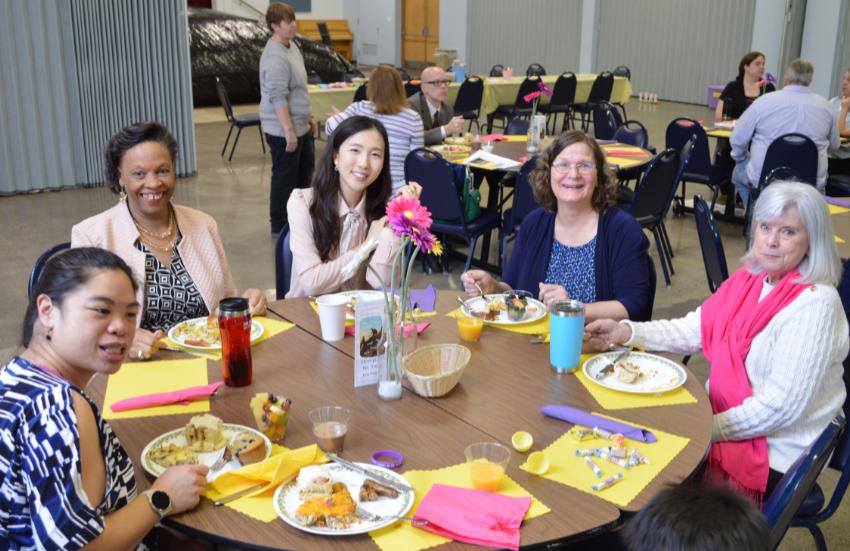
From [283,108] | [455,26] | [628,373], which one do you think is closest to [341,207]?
[628,373]

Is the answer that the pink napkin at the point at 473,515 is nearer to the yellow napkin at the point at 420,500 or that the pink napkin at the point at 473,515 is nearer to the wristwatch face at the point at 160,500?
the yellow napkin at the point at 420,500

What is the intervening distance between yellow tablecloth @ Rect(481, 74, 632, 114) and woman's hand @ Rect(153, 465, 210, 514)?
8966 mm

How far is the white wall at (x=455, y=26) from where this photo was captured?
→ 679 inches

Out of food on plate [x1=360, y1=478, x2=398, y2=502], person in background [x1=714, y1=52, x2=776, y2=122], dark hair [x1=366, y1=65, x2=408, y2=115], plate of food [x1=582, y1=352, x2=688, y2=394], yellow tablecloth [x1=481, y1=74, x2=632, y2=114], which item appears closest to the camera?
food on plate [x1=360, y1=478, x2=398, y2=502]

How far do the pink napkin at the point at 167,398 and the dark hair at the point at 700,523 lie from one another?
3.97ft

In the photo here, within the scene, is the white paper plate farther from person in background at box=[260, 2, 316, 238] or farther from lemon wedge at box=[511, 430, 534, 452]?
person in background at box=[260, 2, 316, 238]

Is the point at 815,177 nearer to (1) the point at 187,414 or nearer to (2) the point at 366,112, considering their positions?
(2) the point at 366,112

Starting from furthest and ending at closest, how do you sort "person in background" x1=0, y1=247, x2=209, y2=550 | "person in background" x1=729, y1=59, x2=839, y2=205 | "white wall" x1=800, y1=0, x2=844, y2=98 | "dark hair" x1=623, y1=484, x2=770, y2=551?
"white wall" x1=800, y1=0, x2=844, y2=98 → "person in background" x1=729, y1=59, x2=839, y2=205 → "person in background" x1=0, y1=247, x2=209, y2=550 → "dark hair" x1=623, y1=484, x2=770, y2=551

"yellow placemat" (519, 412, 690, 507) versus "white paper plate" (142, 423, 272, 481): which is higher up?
"white paper plate" (142, 423, 272, 481)

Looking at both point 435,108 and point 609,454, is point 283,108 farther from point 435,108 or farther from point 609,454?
point 609,454

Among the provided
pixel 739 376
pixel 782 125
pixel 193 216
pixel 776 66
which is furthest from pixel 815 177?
pixel 776 66

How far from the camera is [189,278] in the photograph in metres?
2.82

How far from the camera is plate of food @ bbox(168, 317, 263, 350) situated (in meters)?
2.38

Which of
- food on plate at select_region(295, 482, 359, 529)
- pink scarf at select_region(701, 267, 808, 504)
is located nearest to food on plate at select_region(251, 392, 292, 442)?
food on plate at select_region(295, 482, 359, 529)
